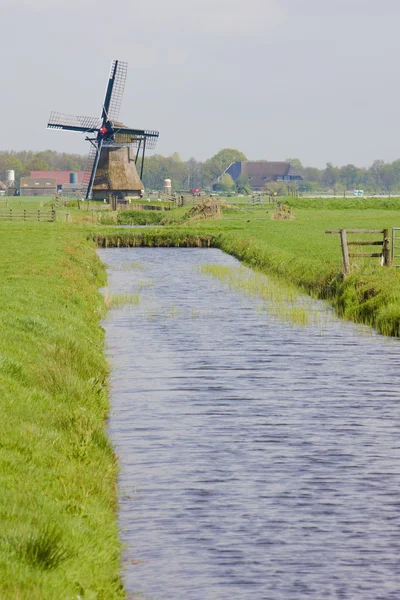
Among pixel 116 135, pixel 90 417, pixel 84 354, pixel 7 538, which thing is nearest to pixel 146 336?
pixel 84 354

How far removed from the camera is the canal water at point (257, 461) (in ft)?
29.9

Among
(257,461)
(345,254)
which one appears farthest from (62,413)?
(345,254)

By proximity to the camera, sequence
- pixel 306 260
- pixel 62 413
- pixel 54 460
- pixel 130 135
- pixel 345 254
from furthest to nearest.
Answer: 1. pixel 130 135
2. pixel 306 260
3. pixel 345 254
4. pixel 62 413
5. pixel 54 460

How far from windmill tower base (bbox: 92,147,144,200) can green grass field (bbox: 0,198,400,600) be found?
7540 centimetres

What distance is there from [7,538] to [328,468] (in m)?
5.32

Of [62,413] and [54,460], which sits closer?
[54,460]

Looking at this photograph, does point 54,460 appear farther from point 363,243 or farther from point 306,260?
point 306,260

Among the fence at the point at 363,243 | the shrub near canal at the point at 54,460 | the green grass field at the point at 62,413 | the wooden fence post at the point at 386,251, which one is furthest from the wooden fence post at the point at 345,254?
the shrub near canal at the point at 54,460

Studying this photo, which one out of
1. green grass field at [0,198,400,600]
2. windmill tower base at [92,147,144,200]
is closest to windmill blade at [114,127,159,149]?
windmill tower base at [92,147,144,200]

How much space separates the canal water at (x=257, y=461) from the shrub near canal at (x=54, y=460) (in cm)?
42

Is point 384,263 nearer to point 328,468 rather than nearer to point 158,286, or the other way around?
point 158,286

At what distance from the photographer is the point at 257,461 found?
12.7 m

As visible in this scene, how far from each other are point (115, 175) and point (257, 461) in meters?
102

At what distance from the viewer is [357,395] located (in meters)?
16.9
